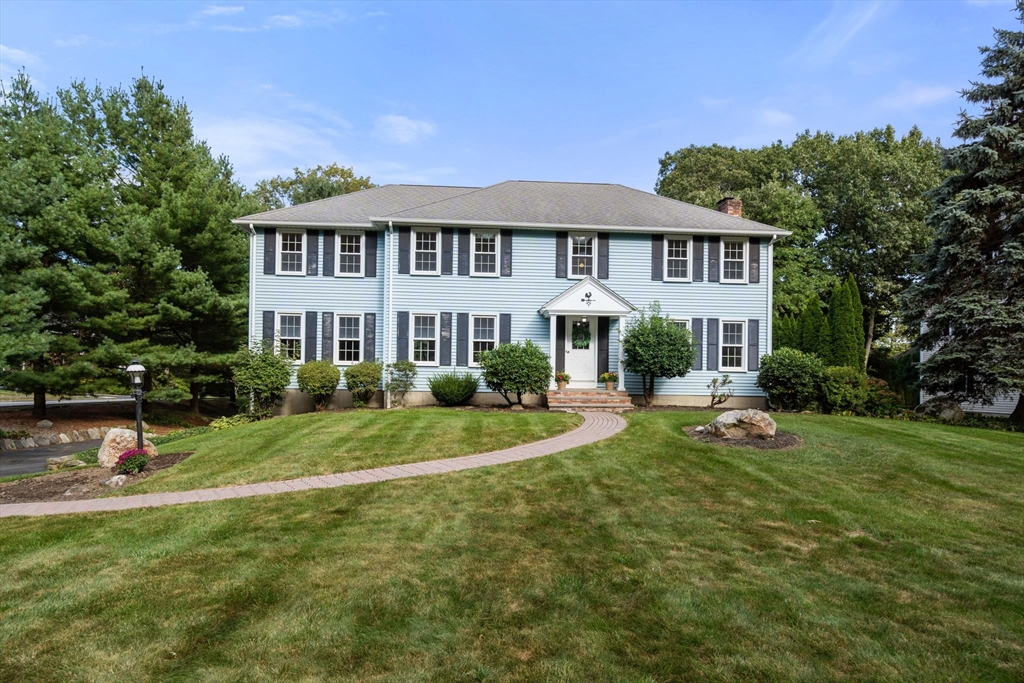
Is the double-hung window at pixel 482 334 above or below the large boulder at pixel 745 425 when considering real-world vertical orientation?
above

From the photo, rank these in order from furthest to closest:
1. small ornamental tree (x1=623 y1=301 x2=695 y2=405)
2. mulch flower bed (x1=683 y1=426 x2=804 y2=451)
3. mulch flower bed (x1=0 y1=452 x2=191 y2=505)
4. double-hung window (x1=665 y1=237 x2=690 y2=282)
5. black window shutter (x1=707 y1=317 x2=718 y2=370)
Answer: double-hung window (x1=665 y1=237 x2=690 y2=282)
black window shutter (x1=707 y1=317 x2=718 y2=370)
small ornamental tree (x1=623 y1=301 x2=695 y2=405)
mulch flower bed (x1=683 y1=426 x2=804 y2=451)
mulch flower bed (x1=0 y1=452 x2=191 y2=505)

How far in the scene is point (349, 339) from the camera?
1812 cm

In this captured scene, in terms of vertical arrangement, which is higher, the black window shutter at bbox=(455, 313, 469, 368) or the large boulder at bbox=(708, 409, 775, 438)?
the black window shutter at bbox=(455, 313, 469, 368)

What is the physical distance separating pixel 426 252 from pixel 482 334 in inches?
125

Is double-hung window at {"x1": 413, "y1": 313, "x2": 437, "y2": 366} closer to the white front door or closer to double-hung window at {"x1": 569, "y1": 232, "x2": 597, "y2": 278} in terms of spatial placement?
the white front door

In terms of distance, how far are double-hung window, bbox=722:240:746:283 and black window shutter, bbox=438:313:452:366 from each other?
917 centimetres

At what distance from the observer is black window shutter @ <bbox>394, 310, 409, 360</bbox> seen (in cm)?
1775

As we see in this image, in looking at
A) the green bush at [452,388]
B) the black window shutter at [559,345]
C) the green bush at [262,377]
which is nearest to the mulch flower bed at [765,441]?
the black window shutter at [559,345]

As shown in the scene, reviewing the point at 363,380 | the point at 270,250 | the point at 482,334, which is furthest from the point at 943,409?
the point at 270,250

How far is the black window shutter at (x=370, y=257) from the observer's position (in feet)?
60.1

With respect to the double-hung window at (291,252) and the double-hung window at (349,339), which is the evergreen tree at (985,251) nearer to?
the double-hung window at (349,339)

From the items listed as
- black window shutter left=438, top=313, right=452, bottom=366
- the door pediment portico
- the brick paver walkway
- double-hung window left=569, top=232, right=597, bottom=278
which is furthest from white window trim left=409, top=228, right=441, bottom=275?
the brick paver walkway

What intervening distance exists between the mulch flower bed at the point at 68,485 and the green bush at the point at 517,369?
27.6ft

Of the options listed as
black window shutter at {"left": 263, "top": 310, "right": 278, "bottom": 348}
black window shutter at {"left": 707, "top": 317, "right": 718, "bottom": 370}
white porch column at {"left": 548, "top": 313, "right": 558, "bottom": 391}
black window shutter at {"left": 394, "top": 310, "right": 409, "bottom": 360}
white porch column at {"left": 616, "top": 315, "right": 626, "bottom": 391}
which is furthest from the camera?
black window shutter at {"left": 707, "top": 317, "right": 718, "bottom": 370}
